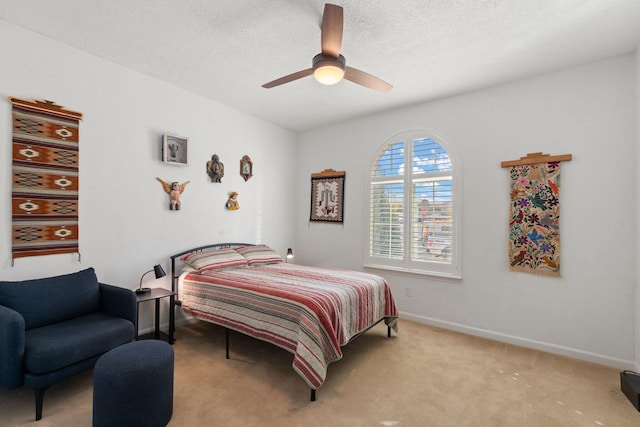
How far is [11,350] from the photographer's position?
6.49 feet

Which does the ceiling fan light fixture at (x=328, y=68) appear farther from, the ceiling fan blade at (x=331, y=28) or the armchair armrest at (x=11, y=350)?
the armchair armrest at (x=11, y=350)

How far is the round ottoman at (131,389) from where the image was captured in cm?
180

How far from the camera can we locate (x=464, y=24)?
2.45 meters

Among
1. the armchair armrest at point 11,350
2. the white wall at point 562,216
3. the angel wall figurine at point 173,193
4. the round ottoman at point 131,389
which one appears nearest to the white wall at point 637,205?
the white wall at point 562,216

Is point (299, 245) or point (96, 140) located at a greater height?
point (96, 140)

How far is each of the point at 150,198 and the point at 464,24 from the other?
3.56 m

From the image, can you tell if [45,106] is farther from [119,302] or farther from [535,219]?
[535,219]

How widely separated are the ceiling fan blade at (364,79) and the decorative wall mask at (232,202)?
256 cm

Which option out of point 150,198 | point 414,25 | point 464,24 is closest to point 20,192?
point 150,198

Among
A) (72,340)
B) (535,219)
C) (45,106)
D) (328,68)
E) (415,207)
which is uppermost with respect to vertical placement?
(328,68)

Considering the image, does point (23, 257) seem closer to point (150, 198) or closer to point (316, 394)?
point (150, 198)

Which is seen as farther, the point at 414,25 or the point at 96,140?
the point at 96,140

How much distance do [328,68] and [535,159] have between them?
99.7 inches

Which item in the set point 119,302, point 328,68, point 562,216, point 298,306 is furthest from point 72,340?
point 562,216
